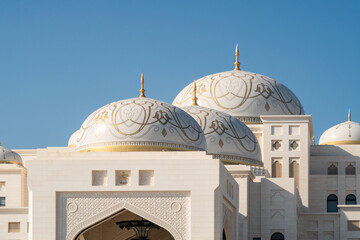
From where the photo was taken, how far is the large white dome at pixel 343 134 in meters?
50.1

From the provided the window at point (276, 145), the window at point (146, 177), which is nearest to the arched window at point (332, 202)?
the window at point (276, 145)

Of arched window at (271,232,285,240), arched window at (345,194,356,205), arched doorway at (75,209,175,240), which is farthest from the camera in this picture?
arched window at (345,194,356,205)

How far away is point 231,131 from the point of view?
42375mm

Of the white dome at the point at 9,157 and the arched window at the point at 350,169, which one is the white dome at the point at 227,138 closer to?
the arched window at the point at 350,169

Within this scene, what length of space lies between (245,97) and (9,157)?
35.7 ft

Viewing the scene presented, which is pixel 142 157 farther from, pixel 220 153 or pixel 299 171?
pixel 299 171

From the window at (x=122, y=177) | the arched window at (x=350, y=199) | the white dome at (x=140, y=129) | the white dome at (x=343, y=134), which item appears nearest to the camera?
the window at (x=122, y=177)

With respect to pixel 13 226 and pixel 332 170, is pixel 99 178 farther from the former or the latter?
pixel 332 170

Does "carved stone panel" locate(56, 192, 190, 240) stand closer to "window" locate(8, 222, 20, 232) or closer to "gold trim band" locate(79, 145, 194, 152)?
"gold trim band" locate(79, 145, 194, 152)

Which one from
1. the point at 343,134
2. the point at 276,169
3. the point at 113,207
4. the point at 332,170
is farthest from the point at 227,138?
the point at 343,134

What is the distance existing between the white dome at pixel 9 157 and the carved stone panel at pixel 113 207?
14.7 meters

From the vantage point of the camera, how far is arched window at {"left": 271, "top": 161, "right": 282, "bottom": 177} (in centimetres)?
4600

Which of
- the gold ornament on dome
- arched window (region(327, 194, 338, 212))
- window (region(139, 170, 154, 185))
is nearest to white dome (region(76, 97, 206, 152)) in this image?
window (region(139, 170, 154, 185))

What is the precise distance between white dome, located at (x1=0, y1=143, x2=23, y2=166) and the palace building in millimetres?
50
